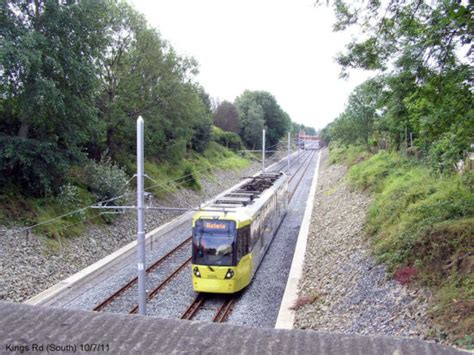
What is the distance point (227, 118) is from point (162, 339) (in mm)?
70547

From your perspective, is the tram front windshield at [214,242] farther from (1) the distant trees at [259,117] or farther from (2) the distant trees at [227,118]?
(1) the distant trees at [259,117]

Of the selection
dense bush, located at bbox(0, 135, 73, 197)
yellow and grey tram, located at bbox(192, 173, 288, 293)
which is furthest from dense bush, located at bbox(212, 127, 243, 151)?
yellow and grey tram, located at bbox(192, 173, 288, 293)

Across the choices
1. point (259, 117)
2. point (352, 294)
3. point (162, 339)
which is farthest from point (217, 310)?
point (259, 117)

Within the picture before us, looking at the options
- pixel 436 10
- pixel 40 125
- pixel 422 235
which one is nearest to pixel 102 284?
pixel 40 125

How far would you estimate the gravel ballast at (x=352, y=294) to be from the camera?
9.04m

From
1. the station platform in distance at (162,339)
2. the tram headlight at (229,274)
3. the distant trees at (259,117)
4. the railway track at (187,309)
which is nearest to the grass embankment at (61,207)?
the railway track at (187,309)

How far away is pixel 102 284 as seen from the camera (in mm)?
15156

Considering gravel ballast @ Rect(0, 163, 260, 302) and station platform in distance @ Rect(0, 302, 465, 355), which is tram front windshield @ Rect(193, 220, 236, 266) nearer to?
gravel ballast @ Rect(0, 163, 260, 302)

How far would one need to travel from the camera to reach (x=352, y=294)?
11.3 metres

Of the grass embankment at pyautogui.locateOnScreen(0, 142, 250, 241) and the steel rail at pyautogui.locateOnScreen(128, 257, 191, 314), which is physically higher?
the grass embankment at pyautogui.locateOnScreen(0, 142, 250, 241)

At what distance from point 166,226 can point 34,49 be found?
11772 mm

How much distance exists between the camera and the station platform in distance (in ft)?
6.59

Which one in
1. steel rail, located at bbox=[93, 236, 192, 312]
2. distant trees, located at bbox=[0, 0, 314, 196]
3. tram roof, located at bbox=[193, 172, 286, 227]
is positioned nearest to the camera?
steel rail, located at bbox=[93, 236, 192, 312]

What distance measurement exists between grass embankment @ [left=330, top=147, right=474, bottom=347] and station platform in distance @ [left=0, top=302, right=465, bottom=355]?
574 cm
